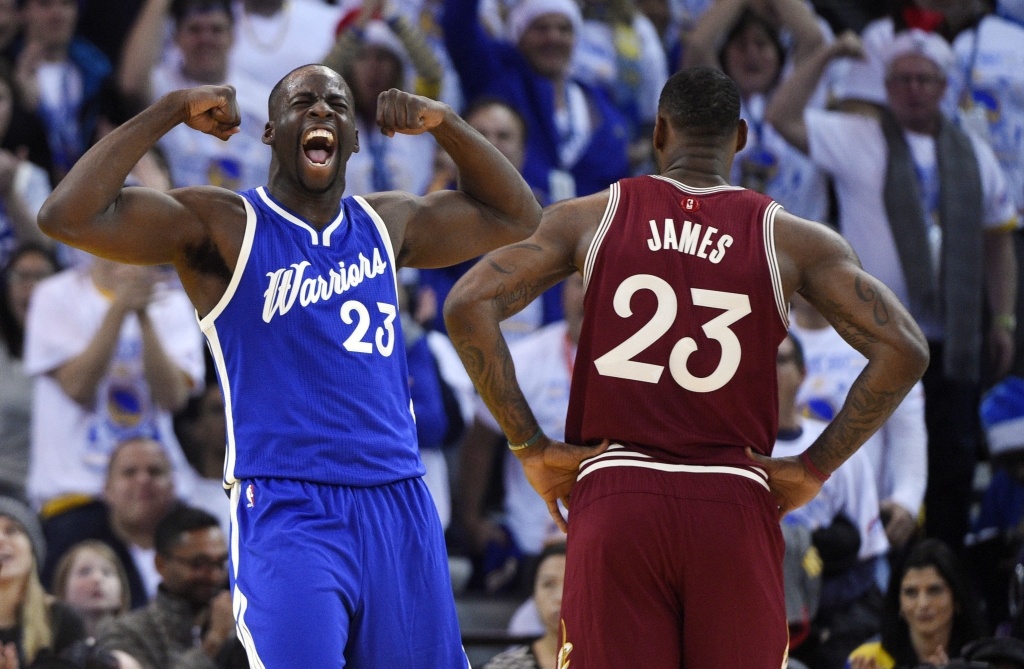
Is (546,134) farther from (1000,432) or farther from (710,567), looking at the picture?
(710,567)

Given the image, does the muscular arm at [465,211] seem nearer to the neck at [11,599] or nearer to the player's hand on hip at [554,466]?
the player's hand on hip at [554,466]

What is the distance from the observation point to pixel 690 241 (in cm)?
388

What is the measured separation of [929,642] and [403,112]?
3.78 metres

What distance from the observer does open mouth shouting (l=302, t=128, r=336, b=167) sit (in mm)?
3584

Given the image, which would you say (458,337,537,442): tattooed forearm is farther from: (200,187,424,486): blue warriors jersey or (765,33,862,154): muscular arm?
(765,33,862,154): muscular arm

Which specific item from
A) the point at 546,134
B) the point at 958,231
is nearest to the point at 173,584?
the point at 546,134

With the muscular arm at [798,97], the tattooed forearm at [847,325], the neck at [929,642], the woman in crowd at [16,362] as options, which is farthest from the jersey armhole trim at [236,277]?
the muscular arm at [798,97]

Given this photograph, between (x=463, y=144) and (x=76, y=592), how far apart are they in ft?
11.5

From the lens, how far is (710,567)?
363cm

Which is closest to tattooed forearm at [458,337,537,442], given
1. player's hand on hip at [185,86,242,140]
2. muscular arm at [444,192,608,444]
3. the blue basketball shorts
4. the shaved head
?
muscular arm at [444,192,608,444]

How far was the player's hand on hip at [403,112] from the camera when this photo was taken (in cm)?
358

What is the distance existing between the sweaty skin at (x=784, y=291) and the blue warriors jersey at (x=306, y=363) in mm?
557

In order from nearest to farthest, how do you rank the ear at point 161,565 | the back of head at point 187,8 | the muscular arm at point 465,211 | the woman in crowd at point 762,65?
the muscular arm at point 465,211
the ear at point 161,565
the back of head at point 187,8
the woman in crowd at point 762,65

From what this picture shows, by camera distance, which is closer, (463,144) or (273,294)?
(273,294)
